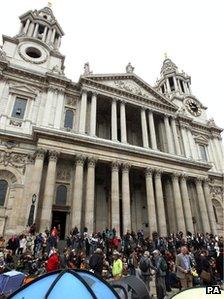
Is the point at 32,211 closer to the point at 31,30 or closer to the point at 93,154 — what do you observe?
the point at 93,154

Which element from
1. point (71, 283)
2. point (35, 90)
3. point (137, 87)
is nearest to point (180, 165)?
point (137, 87)

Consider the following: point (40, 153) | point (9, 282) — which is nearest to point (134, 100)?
point (40, 153)

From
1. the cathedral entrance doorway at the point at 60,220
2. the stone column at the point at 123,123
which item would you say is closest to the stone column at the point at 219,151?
the stone column at the point at 123,123

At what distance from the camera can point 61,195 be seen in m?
22.2

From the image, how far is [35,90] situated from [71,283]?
2568 centimetres

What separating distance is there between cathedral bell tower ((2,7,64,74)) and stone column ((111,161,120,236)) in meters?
13.8

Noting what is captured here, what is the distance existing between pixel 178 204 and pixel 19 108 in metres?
18.3

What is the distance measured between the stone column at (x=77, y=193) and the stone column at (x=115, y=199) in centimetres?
282

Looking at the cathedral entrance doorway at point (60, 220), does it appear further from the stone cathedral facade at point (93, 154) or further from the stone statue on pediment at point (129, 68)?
the stone statue on pediment at point (129, 68)

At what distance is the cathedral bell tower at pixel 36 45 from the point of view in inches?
1139

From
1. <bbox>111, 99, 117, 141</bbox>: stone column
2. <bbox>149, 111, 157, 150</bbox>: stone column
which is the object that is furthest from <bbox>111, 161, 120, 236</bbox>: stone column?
<bbox>149, 111, 157, 150</bbox>: stone column

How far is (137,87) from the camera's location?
31.7 metres

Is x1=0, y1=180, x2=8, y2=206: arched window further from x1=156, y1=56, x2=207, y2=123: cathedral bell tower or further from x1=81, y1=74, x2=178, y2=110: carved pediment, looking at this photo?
x1=156, y1=56, x2=207, y2=123: cathedral bell tower

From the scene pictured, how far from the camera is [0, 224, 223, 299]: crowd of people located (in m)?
9.14
